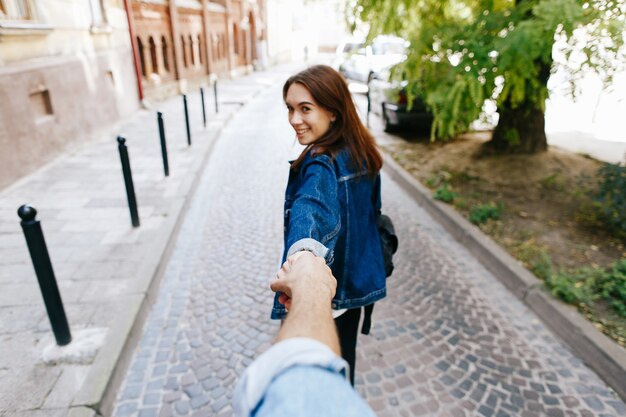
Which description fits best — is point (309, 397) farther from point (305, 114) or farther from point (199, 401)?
point (199, 401)

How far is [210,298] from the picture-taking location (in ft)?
13.7

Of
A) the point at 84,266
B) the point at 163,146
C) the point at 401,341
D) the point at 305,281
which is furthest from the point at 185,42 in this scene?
the point at 305,281

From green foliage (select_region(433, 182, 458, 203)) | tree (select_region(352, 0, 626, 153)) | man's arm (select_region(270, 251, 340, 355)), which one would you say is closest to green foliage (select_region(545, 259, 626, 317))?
tree (select_region(352, 0, 626, 153))

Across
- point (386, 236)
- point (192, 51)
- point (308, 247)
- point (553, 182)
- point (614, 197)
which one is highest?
point (308, 247)

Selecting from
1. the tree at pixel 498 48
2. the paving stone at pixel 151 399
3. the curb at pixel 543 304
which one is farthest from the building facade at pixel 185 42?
the paving stone at pixel 151 399

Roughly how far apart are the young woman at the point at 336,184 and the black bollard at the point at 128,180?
375 cm

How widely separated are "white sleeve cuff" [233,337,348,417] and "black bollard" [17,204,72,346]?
2.61 m

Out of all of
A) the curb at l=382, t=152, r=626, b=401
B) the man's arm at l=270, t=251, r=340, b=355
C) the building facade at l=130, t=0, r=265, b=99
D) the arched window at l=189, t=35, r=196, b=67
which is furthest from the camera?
the arched window at l=189, t=35, r=196, b=67

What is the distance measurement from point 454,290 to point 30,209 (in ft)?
12.2

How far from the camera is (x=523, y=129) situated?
6855 mm

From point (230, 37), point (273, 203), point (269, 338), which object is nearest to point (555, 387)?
point (269, 338)

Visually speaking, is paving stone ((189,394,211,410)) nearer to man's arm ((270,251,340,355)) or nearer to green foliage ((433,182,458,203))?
man's arm ((270,251,340,355))

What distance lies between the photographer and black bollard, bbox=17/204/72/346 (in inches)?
109

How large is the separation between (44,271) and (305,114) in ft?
7.46
